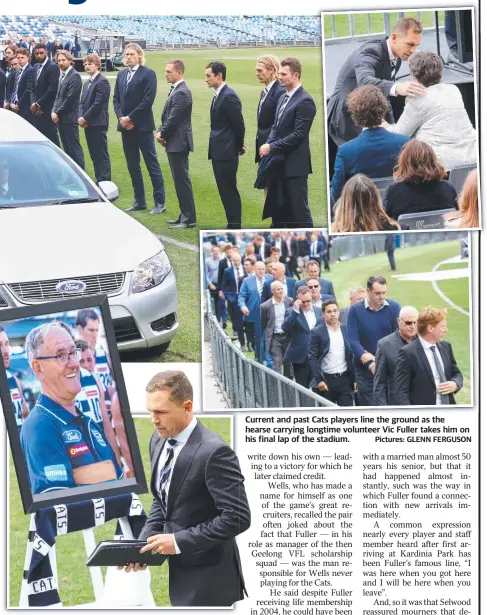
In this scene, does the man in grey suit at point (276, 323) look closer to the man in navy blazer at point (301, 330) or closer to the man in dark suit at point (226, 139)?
the man in navy blazer at point (301, 330)

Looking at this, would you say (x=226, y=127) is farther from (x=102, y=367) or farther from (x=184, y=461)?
(x=184, y=461)

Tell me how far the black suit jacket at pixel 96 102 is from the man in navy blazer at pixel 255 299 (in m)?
1.56

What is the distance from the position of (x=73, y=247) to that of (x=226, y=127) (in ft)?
4.81

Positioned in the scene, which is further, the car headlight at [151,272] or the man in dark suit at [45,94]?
the man in dark suit at [45,94]

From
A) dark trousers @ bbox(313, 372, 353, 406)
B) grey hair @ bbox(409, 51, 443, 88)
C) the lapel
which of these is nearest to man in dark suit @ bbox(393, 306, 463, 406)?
dark trousers @ bbox(313, 372, 353, 406)

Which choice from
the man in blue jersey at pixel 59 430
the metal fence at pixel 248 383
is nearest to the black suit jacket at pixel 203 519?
the man in blue jersey at pixel 59 430

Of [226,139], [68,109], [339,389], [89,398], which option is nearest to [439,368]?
[339,389]

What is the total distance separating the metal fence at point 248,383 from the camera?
707 cm

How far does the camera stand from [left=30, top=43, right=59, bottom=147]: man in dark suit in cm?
771

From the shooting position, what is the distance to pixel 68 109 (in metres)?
7.75

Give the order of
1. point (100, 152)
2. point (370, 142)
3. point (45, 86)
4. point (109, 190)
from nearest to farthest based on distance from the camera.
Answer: point (370, 142), point (109, 190), point (100, 152), point (45, 86)

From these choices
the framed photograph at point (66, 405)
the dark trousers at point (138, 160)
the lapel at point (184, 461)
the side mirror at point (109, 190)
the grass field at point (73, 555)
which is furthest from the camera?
the dark trousers at point (138, 160)

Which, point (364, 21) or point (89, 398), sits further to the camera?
point (364, 21)

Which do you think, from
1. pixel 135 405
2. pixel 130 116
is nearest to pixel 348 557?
pixel 135 405
